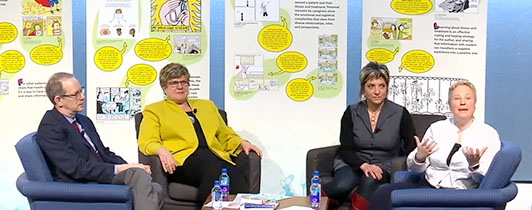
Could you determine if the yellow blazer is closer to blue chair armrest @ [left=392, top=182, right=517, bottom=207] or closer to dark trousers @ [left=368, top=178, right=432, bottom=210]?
dark trousers @ [left=368, top=178, right=432, bottom=210]

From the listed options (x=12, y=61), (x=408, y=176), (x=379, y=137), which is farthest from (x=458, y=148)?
(x=12, y=61)

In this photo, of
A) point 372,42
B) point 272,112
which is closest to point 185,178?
point 272,112

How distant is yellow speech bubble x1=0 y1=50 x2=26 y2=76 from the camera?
17.9 feet

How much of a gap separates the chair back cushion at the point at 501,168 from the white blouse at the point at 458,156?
0.17 feet

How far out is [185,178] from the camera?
457 cm

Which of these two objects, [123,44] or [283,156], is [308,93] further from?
[123,44]

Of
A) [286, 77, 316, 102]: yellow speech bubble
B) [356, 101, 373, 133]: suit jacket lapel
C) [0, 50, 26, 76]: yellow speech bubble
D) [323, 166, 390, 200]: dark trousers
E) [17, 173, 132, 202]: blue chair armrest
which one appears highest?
[0, 50, 26, 76]: yellow speech bubble

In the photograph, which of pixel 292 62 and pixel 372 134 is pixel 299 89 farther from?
pixel 372 134

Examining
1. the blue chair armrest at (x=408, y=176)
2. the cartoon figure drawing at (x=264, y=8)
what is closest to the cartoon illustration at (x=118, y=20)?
the cartoon figure drawing at (x=264, y=8)

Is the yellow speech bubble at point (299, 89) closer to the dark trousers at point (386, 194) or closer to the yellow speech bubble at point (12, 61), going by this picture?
the dark trousers at point (386, 194)

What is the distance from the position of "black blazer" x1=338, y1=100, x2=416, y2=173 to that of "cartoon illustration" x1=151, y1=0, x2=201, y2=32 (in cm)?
159

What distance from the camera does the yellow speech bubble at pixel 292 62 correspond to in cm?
546

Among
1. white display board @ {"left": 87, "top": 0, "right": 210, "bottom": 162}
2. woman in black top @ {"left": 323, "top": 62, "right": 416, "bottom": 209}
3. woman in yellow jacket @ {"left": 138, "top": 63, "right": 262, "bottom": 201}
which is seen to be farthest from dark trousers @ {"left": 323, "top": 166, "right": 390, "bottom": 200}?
white display board @ {"left": 87, "top": 0, "right": 210, "bottom": 162}

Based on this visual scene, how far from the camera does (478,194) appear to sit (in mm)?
3545
